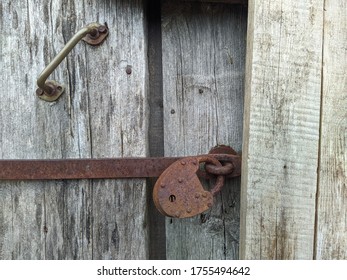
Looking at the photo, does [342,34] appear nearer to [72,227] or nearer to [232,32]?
[232,32]

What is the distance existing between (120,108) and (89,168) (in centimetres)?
16

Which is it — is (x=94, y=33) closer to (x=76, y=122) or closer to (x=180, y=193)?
(x=76, y=122)

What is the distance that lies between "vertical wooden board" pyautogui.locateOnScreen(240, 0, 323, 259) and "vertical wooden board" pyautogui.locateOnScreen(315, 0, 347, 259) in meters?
0.02

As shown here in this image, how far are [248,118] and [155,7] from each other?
15.6 inches

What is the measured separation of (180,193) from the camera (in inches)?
37.3

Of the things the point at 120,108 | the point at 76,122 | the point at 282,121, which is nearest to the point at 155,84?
the point at 120,108

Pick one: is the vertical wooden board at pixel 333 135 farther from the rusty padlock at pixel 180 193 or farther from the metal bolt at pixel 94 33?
the metal bolt at pixel 94 33

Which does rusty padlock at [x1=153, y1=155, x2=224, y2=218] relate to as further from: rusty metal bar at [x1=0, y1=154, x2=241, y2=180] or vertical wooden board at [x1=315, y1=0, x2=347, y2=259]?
vertical wooden board at [x1=315, y1=0, x2=347, y2=259]

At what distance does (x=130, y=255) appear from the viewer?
103 cm

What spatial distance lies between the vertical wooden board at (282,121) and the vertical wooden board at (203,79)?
0.51ft

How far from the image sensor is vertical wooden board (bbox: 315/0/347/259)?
34.6 inches

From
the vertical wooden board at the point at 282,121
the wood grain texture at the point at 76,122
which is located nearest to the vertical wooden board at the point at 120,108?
the wood grain texture at the point at 76,122

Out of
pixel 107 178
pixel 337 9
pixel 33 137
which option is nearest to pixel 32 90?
pixel 33 137

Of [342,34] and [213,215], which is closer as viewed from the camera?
[342,34]
